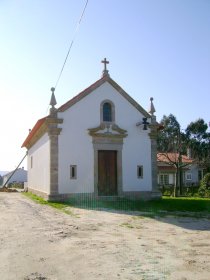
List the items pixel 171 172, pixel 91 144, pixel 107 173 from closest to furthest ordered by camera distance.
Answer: pixel 91 144 → pixel 107 173 → pixel 171 172

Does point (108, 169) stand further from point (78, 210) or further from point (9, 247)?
point (9, 247)

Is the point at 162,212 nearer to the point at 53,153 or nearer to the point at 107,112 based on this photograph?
the point at 53,153

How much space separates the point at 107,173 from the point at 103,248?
12.0 metres

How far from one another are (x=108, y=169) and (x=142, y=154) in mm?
2191

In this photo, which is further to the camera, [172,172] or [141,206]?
[172,172]

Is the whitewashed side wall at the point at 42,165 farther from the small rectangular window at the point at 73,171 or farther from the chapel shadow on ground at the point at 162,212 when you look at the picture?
the chapel shadow on ground at the point at 162,212

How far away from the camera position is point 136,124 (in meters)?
20.6

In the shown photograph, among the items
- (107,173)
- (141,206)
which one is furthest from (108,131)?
(141,206)

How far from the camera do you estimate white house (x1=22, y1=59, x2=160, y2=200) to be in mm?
18750

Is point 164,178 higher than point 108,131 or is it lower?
lower

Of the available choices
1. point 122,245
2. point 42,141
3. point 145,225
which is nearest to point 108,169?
point 42,141

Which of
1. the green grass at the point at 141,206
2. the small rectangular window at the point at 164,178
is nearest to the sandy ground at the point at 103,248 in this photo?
the green grass at the point at 141,206

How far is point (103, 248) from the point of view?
773 centimetres

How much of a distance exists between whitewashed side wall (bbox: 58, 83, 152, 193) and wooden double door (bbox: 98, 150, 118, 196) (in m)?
0.52
